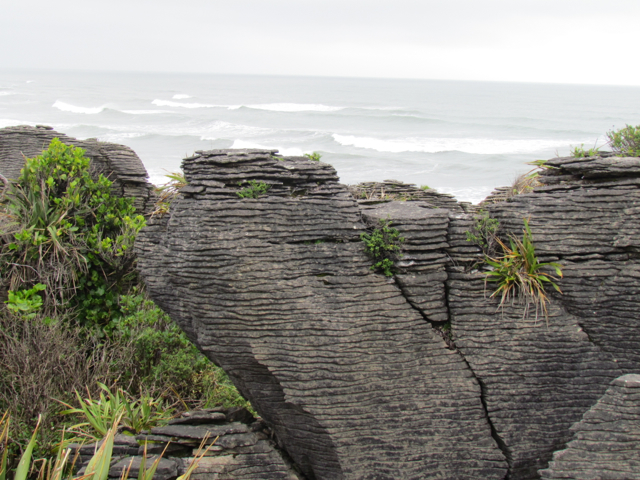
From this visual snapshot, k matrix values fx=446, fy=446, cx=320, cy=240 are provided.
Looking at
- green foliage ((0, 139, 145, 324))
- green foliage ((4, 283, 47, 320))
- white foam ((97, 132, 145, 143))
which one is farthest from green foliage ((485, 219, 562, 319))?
white foam ((97, 132, 145, 143))

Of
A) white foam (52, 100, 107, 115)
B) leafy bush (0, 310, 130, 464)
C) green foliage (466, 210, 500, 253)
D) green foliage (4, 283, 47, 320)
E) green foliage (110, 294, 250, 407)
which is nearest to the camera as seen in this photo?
green foliage (466, 210, 500, 253)

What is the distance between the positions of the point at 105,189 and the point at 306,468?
265 inches

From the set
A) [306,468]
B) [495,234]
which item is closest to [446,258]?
[495,234]

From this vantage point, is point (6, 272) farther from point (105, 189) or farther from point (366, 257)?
point (366, 257)

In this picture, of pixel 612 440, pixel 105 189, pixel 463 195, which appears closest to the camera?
pixel 612 440

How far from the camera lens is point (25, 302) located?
716 cm

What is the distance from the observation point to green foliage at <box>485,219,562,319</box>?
509 centimetres

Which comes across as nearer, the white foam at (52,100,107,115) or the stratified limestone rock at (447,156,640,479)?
the stratified limestone rock at (447,156,640,479)

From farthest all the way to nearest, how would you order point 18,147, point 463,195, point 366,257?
point 463,195, point 18,147, point 366,257

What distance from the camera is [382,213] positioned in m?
5.62

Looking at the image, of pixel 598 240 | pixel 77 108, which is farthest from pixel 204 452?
pixel 77 108

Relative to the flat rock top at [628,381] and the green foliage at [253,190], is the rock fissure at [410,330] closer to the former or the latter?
the flat rock top at [628,381]

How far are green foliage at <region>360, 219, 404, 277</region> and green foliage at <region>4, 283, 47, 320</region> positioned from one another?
5.53 metres

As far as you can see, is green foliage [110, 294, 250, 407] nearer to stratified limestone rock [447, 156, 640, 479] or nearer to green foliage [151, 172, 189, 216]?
green foliage [151, 172, 189, 216]
